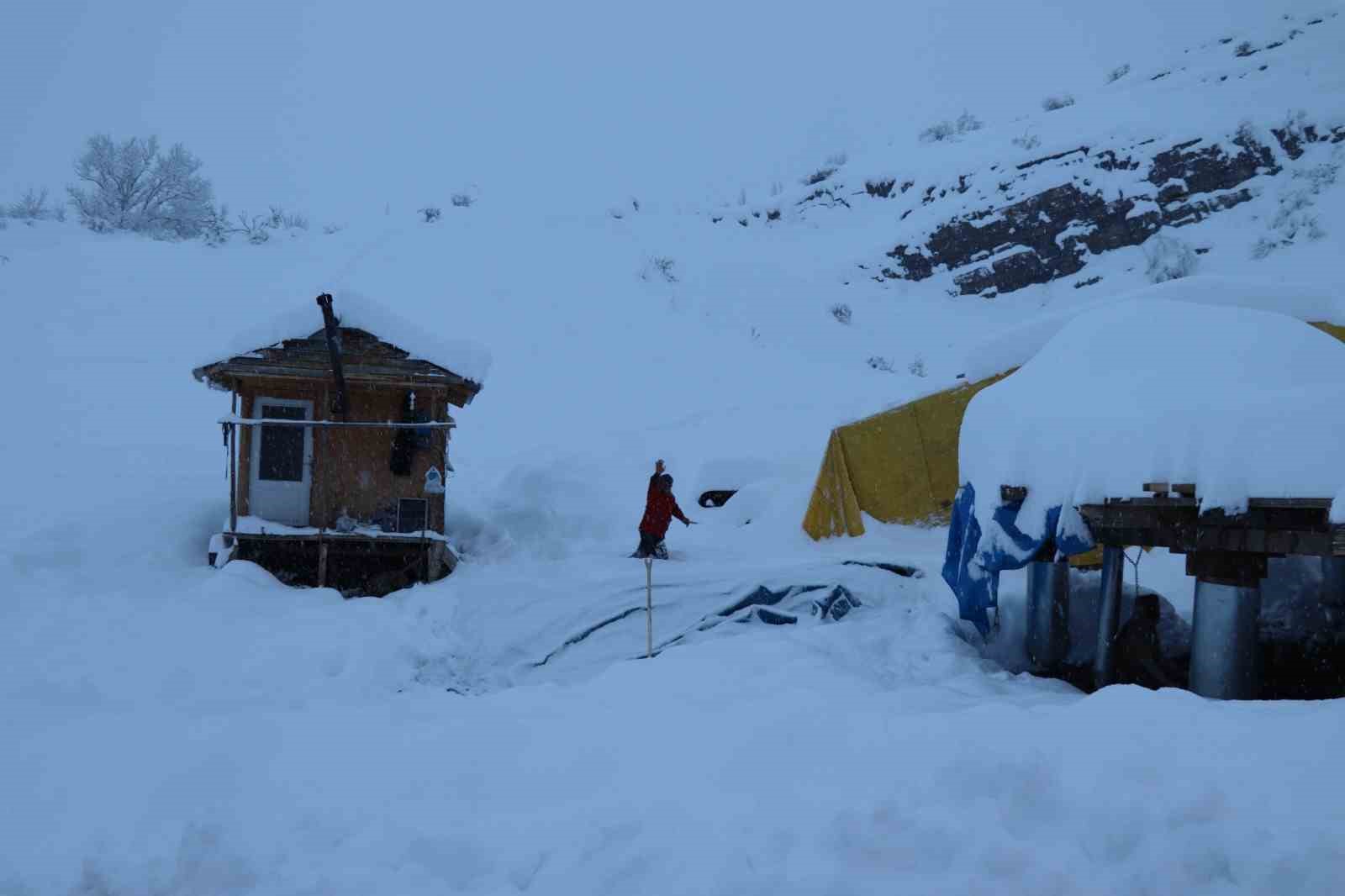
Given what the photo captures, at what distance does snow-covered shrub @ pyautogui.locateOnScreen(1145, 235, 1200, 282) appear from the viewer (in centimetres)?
2520

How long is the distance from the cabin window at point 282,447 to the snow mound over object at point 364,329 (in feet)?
3.16

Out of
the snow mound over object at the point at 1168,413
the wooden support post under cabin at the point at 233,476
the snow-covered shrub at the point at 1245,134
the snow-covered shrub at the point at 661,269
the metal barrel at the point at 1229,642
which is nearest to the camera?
the snow mound over object at the point at 1168,413

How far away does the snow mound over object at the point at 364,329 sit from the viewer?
41.3 ft

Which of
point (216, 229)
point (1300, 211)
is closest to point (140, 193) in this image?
point (216, 229)

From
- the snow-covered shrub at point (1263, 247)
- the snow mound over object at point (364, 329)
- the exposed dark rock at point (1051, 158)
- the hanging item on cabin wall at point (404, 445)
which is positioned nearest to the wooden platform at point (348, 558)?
the hanging item on cabin wall at point (404, 445)

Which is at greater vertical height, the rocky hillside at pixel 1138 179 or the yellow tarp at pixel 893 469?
the rocky hillside at pixel 1138 179

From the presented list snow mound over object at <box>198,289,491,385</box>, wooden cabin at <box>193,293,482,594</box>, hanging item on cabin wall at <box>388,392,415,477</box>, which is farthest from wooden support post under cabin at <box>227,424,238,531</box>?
hanging item on cabin wall at <box>388,392,415,477</box>

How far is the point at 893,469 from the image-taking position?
532 inches

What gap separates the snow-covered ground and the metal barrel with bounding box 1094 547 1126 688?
2.36ft

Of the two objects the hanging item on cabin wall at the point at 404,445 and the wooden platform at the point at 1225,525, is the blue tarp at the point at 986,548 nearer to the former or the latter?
the wooden platform at the point at 1225,525

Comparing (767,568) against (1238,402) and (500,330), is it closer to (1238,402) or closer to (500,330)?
(1238,402)

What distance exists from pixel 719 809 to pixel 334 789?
77.7 inches

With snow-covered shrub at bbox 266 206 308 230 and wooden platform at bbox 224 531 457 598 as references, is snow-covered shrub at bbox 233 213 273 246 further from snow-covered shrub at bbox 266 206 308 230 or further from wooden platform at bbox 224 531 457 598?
wooden platform at bbox 224 531 457 598

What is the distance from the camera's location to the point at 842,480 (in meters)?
13.5
